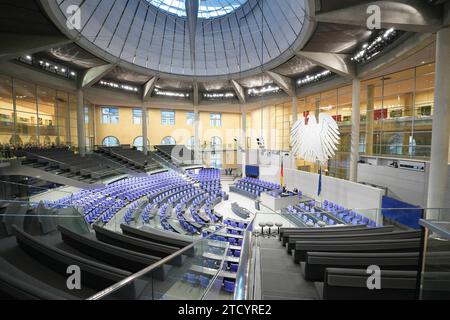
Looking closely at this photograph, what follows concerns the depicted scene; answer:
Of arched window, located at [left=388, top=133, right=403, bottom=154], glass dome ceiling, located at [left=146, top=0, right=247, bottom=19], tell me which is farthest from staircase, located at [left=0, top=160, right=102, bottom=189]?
arched window, located at [left=388, top=133, right=403, bottom=154]

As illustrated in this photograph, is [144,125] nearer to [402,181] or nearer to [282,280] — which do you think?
[402,181]

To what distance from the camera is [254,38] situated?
62.0 feet

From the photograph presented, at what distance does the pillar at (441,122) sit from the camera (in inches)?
313

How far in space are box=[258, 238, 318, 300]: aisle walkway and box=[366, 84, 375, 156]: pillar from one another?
1363 centimetres

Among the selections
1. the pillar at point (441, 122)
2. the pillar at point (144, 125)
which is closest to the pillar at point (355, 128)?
the pillar at point (441, 122)

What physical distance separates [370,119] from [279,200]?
8.65 meters

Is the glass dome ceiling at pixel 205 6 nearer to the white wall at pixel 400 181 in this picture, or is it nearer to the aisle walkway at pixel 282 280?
the white wall at pixel 400 181

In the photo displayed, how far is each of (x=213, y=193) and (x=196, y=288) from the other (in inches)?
643

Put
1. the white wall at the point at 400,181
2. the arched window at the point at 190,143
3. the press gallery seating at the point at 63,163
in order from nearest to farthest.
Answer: the white wall at the point at 400,181 → the press gallery seating at the point at 63,163 → the arched window at the point at 190,143

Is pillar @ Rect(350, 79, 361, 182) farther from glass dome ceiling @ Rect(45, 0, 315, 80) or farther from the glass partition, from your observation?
the glass partition

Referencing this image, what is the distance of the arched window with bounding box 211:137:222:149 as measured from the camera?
101ft

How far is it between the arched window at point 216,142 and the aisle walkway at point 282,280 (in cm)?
2612

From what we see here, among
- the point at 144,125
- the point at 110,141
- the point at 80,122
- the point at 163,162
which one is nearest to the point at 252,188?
the point at 163,162

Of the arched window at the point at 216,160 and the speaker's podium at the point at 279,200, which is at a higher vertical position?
the arched window at the point at 216,160
